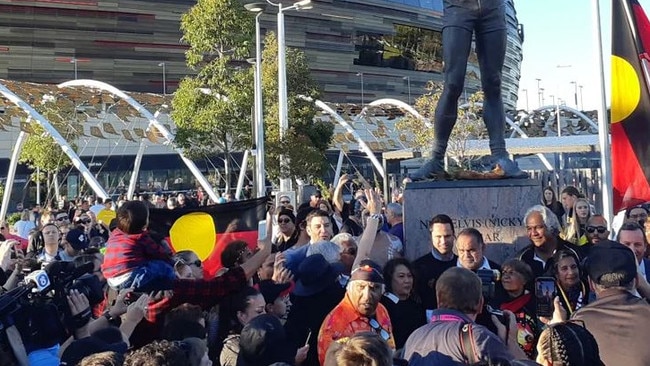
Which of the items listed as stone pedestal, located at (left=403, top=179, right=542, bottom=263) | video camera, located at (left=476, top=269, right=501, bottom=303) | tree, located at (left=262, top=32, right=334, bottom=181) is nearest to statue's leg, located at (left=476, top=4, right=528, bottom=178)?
stone pedestal, located at (left=403, top=179, right=542, bottom=263)

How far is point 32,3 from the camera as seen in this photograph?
1977 inches

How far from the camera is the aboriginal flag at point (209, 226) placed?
753cm

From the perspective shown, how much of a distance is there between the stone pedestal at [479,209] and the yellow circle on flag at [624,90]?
2.38 m

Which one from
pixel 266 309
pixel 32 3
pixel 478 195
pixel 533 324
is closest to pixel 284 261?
pixel 266 309

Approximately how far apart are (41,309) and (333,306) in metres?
1.83

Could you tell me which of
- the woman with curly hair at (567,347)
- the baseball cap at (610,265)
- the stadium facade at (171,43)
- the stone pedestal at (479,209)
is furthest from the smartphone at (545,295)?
the stadium facade at (171,43)

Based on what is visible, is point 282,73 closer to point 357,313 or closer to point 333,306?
point 333,306

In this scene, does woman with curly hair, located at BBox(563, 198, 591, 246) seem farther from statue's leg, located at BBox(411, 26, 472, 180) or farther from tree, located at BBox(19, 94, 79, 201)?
tree, located at BBox(19, 94, 79, 201)

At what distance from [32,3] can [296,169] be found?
2759cm

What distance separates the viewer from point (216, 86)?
1147 inches

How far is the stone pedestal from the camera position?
25.6 feet

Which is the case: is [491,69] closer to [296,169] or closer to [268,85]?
[296,169]

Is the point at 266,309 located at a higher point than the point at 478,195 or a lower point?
lower

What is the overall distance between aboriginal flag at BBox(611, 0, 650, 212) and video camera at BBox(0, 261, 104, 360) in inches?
255
